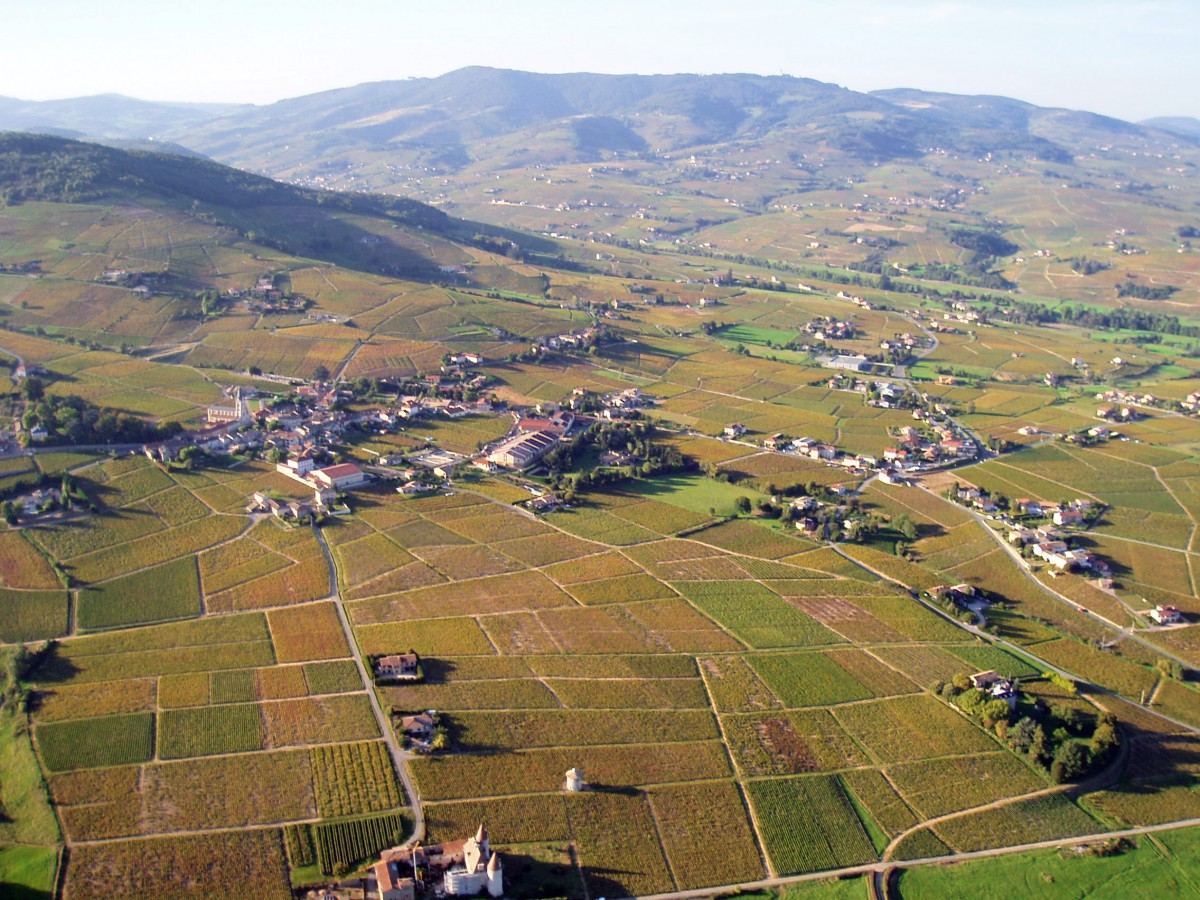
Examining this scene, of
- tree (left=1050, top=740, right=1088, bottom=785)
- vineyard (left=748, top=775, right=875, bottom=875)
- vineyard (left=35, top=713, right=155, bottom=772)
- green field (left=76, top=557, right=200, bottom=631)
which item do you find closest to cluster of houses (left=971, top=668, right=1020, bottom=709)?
tree (left=1050, top=740, right=1088, bottom=785)

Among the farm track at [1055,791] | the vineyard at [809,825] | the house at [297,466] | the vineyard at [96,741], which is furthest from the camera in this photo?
the house at [297,466]

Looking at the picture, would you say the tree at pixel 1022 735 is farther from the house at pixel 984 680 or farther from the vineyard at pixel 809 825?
the vineyard at pixel 809 825

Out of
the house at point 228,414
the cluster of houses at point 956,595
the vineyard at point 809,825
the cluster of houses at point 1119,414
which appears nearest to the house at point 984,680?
the cluster of houses at point 956,595

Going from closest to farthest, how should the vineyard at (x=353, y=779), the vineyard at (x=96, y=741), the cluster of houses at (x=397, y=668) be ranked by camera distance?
the vineyard at (x=353, y=779)
the vineyard at (x=96, y=741)
the cluster of houses at (x=397, y=668)

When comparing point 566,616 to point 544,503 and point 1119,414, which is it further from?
point 1119,414

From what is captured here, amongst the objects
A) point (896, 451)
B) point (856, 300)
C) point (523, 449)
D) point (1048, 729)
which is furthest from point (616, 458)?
point (856, 300)

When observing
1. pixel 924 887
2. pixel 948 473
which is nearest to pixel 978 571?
pixel 948 473

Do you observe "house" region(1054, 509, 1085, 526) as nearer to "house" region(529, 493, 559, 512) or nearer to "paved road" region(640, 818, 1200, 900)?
"paved road" region(640, 818, 1200, 900)
